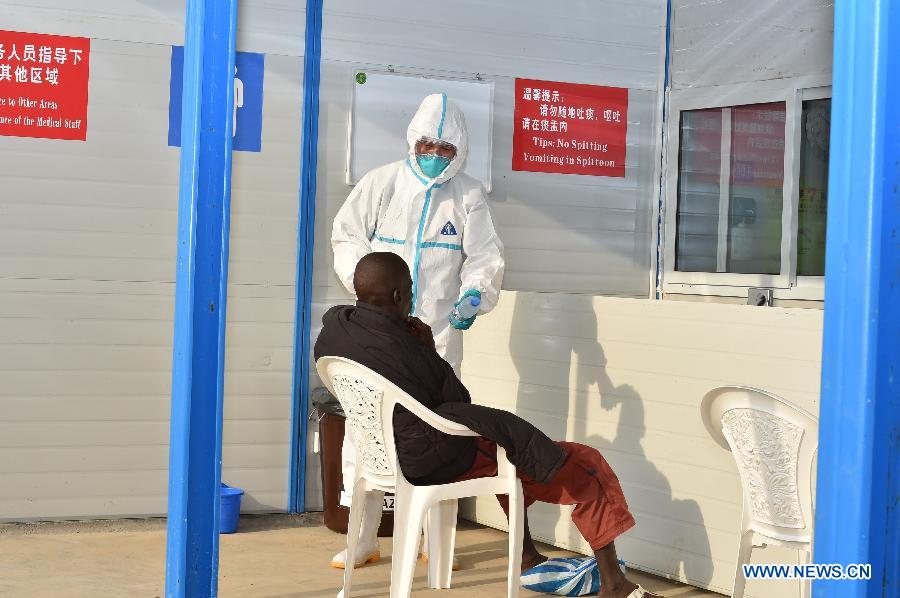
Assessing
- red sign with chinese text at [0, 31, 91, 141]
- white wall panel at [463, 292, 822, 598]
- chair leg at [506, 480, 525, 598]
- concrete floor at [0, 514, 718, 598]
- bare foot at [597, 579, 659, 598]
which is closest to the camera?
chair leg at [506, 480, 525, 598]

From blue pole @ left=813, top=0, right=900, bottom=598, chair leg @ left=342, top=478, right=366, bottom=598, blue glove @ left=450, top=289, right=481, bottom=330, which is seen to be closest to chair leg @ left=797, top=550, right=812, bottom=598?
chair leg @ left=342, top=478, right=366, bottom=598

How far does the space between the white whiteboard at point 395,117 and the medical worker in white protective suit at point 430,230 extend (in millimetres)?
696

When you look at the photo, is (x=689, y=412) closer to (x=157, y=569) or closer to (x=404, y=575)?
(x=404, y=575)

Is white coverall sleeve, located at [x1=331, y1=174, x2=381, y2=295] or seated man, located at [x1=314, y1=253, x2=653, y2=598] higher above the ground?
white coverall sleeve, located at [x1=331, y1=174, x2=381, y2=295]

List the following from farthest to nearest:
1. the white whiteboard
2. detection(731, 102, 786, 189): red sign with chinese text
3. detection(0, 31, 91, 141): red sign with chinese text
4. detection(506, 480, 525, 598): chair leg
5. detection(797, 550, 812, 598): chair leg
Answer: detection(731, 102, 786, 189): red sign with chinese text
the white whiteboard
detection(0, 31, 91, 141): red sign with chinese text
detection(506, 480, 525, 598): chair leg
detection(797, 550, 812, 598): chair leg

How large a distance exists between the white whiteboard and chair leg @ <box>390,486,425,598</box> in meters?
2.25

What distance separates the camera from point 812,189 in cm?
598

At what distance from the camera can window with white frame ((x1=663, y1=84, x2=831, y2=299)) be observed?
235 inches

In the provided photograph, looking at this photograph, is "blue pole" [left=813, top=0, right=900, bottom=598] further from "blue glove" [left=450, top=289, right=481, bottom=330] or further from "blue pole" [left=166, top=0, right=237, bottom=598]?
"blue glove" [left=450, top=289, right=481, bottom=330]

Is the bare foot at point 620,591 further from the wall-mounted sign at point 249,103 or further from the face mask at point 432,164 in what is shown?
the wall-mounted sign at point 249,103

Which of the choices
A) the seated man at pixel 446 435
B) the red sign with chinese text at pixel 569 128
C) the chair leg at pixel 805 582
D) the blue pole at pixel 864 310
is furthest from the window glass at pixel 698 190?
the blue pole at pixel 864 310

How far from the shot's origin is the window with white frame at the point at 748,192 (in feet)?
19.6

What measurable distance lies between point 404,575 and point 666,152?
3338 millimetres

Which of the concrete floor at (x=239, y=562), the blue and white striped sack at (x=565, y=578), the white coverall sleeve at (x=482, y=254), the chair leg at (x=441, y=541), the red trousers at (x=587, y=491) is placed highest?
the white coverall sleeve at (x=482, y=254)
